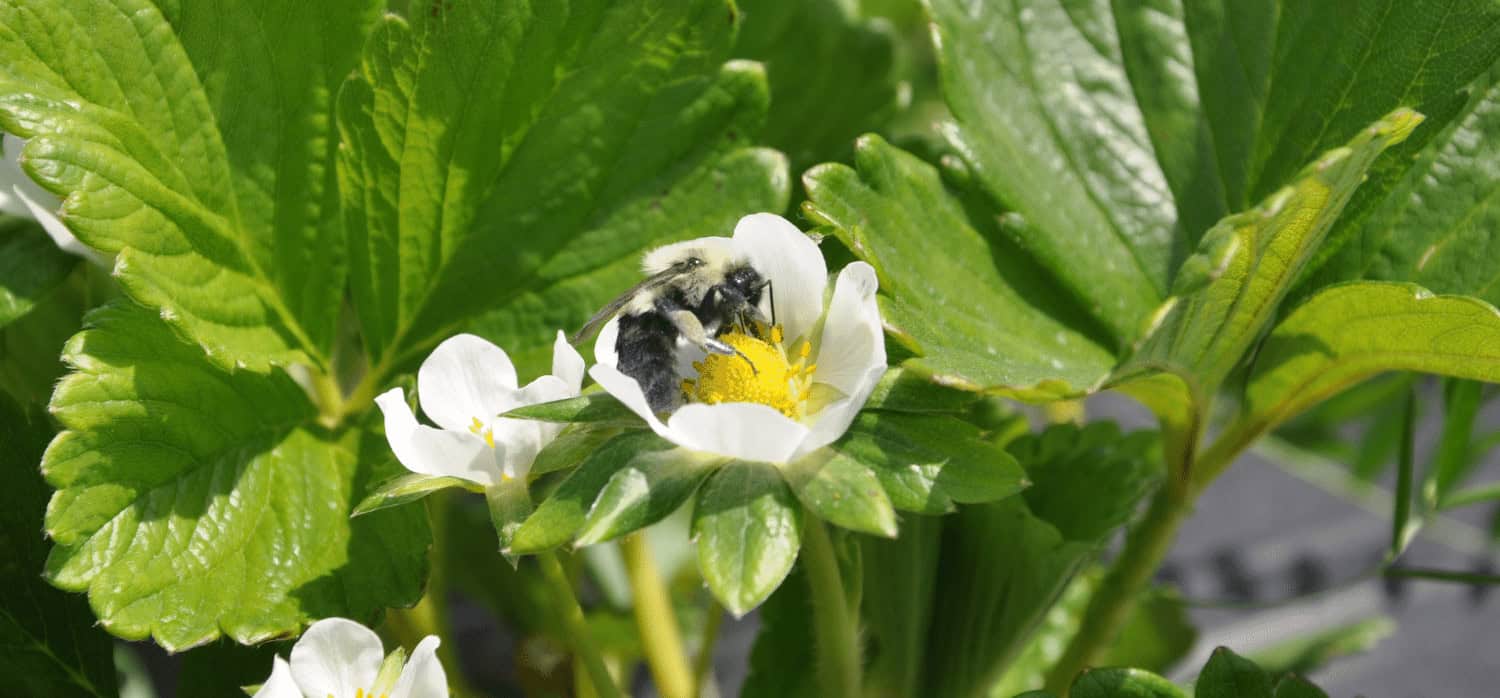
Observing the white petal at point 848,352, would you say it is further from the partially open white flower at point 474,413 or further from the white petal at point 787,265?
the partially open white flower at point 474,413

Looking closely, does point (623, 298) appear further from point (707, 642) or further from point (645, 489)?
point (707, 642)

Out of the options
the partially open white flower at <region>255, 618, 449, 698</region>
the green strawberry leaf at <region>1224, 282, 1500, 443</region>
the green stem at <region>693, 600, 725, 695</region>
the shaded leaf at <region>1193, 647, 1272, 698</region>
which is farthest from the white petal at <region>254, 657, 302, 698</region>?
the green strawberry leaf at <region>1224, 282, 1500, 443</region>

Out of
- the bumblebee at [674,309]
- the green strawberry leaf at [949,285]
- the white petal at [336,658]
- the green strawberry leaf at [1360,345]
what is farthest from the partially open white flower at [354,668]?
the green strawberry leaf at [1360,345]

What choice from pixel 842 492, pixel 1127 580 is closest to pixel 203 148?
pixel 842 492

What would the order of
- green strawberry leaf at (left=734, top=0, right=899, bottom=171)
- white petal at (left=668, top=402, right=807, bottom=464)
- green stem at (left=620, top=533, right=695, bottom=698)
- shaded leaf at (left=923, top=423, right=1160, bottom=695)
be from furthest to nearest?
green strawberry leaf at (left=734, top=0, right=899, bottom=171), green stem at (left=620, top=533, right=695, bottom=698), shaded leaf at (left=923, top=423, right=1160, bottom=695), white petal at (left=668, top=402, right=807, bottom=464)

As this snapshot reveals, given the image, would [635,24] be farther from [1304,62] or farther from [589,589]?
[589,589]

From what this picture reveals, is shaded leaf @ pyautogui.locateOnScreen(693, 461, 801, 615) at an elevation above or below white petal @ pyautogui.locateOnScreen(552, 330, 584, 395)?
below

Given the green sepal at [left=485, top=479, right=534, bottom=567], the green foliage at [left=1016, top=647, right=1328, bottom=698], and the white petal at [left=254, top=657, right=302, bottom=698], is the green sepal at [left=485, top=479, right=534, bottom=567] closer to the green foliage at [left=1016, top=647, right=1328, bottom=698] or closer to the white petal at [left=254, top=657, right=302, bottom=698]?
the white petal at [left=254, top=657, right=302, bottom=698]

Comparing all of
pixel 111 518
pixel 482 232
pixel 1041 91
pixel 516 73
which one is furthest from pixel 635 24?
pixel 111 518
